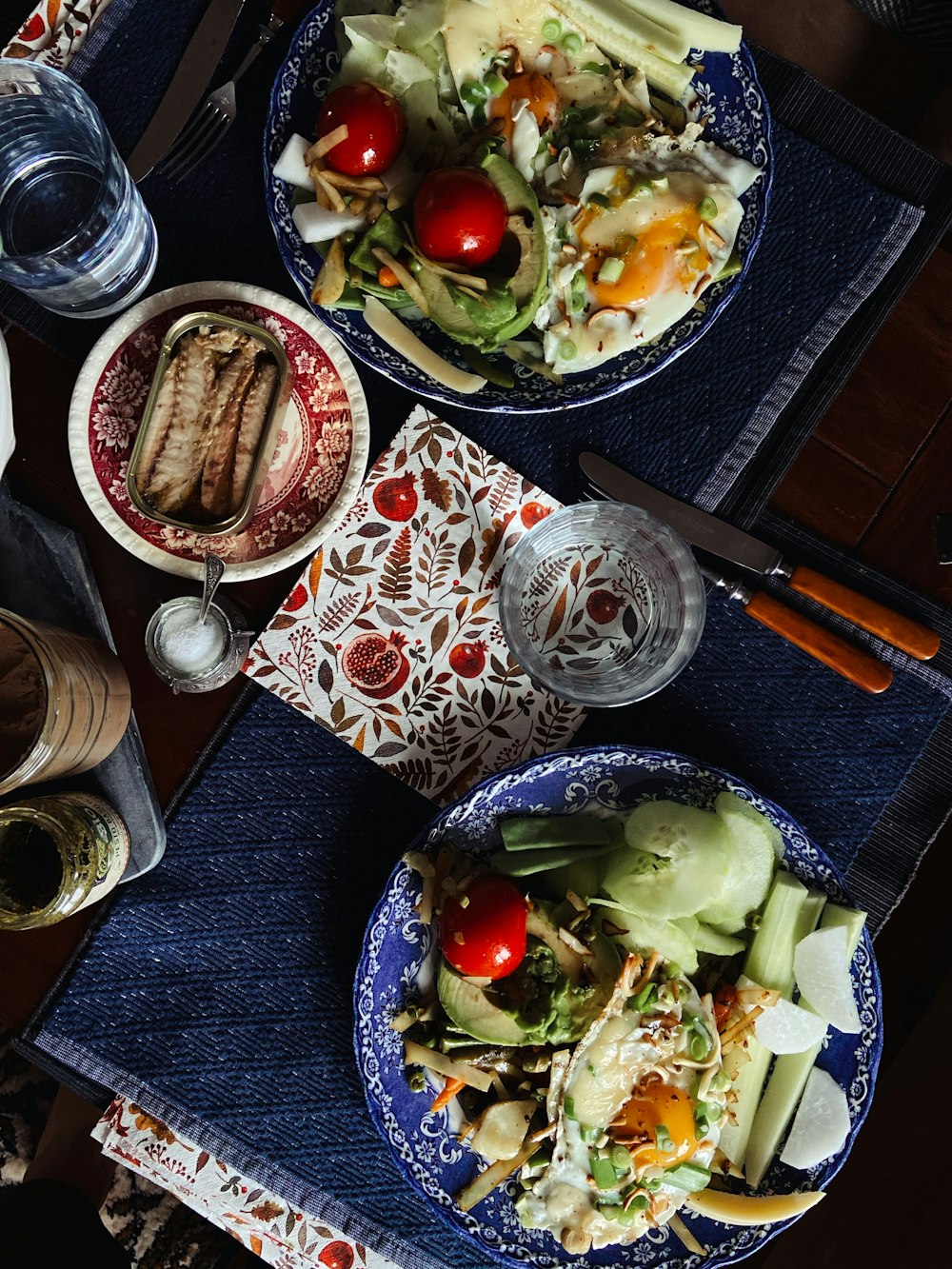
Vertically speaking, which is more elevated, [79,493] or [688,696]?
[688,696]

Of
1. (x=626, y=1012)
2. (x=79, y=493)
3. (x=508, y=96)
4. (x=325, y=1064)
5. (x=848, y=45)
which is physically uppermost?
(x=848, y=45)

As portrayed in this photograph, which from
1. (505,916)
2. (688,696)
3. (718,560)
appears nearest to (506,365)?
(718,560)

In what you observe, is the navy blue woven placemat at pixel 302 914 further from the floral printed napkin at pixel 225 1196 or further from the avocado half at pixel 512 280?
the avocado half at pixel 512 280

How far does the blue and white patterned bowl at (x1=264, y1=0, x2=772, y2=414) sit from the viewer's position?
1.46m

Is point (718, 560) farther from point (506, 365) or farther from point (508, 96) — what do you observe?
point (508, 96)

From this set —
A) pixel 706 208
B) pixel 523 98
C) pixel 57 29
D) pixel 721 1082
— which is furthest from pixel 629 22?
pixel 721 1082

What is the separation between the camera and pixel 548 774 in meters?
1.50

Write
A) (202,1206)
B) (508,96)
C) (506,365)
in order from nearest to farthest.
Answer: (508,96), (506,365), (202,1206)

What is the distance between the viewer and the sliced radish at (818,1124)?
1.47 meters

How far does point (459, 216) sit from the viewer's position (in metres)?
1.32

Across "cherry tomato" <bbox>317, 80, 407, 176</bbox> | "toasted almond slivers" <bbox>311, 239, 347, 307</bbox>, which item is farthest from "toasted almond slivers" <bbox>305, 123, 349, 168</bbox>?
"toasted almond slivers" <bbox>311, 239, 347, 307</bbox>

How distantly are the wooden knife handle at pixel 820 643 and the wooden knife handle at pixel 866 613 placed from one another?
4 cm

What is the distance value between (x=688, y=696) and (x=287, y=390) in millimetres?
804

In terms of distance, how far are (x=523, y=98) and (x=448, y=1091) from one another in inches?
57.8
